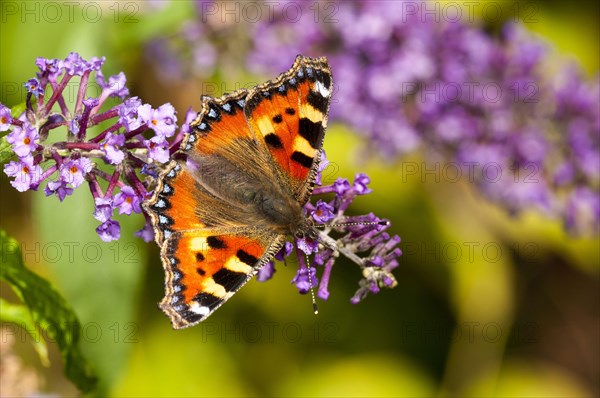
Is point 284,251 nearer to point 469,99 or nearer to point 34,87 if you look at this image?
point 34,87

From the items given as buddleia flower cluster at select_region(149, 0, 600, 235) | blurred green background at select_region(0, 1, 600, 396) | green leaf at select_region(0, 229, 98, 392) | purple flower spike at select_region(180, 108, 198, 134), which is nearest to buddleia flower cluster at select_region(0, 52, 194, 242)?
purple flower spike at select_region(180, 108, 198, 134)

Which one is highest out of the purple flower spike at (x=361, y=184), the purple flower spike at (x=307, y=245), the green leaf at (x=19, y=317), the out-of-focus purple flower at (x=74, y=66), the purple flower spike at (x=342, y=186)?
the out-of-focus purple flower at (x=74, y=66)

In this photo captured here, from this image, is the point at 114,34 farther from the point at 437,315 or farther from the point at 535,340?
the point at 535,340

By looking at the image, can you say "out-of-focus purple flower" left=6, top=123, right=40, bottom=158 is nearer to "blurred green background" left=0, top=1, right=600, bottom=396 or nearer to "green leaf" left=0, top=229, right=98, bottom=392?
"green leaf" left=0, top=229, right=98, bottom=392

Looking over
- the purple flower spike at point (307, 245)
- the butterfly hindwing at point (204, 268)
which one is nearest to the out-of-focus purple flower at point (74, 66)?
the butterfly hindwing at point (204, 268)

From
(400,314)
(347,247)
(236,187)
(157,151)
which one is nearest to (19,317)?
(157,151)

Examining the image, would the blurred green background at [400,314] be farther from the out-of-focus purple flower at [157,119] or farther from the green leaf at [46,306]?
the out-of-focus purple flower at [157,119]
